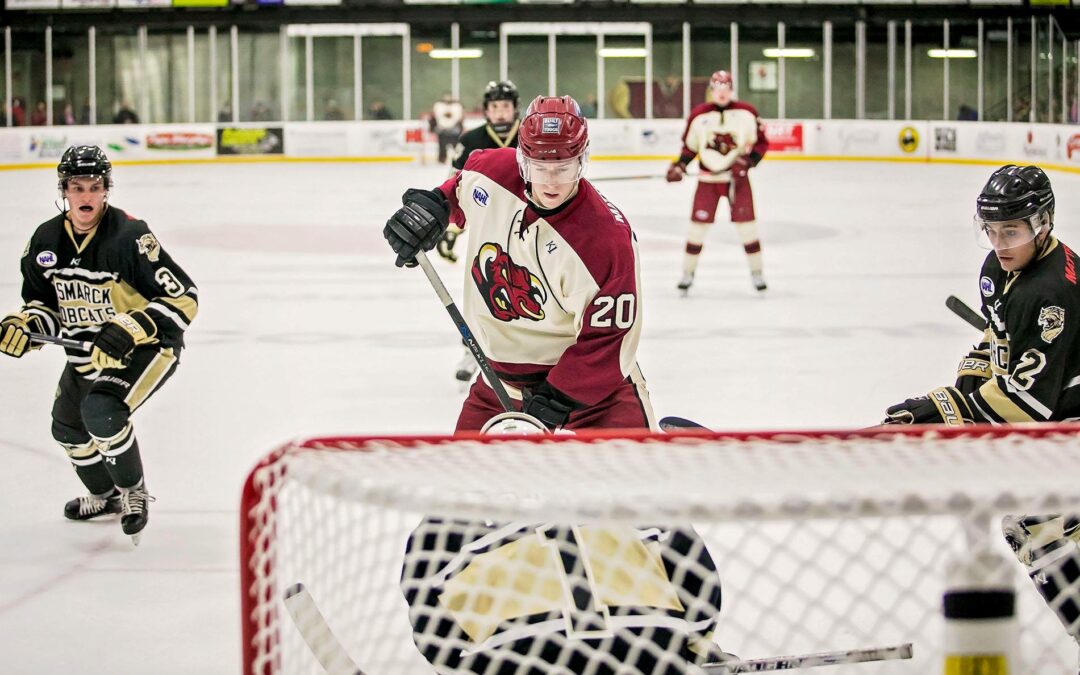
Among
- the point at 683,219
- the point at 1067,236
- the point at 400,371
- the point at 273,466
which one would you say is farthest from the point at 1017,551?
the point at 683,219

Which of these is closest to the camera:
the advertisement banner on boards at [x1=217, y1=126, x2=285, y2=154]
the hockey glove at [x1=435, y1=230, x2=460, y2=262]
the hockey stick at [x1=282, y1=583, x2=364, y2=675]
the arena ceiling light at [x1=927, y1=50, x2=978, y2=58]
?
the hockey stick at [x1=282, y1=583, x2=364, y2=675]

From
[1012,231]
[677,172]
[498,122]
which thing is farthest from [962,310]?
[677,172]

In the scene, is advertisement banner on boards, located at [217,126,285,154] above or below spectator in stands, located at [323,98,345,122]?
below

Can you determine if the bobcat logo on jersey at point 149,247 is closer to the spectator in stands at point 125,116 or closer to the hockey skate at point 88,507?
the hockey skate at point 88,507

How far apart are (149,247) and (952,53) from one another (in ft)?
65.0

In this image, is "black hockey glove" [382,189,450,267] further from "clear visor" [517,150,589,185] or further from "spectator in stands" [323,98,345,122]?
"spectator in stands" [323,98,345,122]

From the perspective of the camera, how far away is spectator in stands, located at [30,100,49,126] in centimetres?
2053

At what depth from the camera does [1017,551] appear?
100 inches

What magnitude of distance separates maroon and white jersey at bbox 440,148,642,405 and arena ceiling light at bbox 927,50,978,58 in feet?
65.1

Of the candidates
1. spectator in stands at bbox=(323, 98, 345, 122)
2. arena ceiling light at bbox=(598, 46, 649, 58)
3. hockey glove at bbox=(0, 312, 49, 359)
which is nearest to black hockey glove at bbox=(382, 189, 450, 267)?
hockey glove at bbox=(0, 312, 49, 359)

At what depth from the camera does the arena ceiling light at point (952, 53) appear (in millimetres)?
21406

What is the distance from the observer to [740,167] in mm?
7785

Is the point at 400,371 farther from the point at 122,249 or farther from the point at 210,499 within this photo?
the point at 122,249

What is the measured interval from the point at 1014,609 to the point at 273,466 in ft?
2.59
